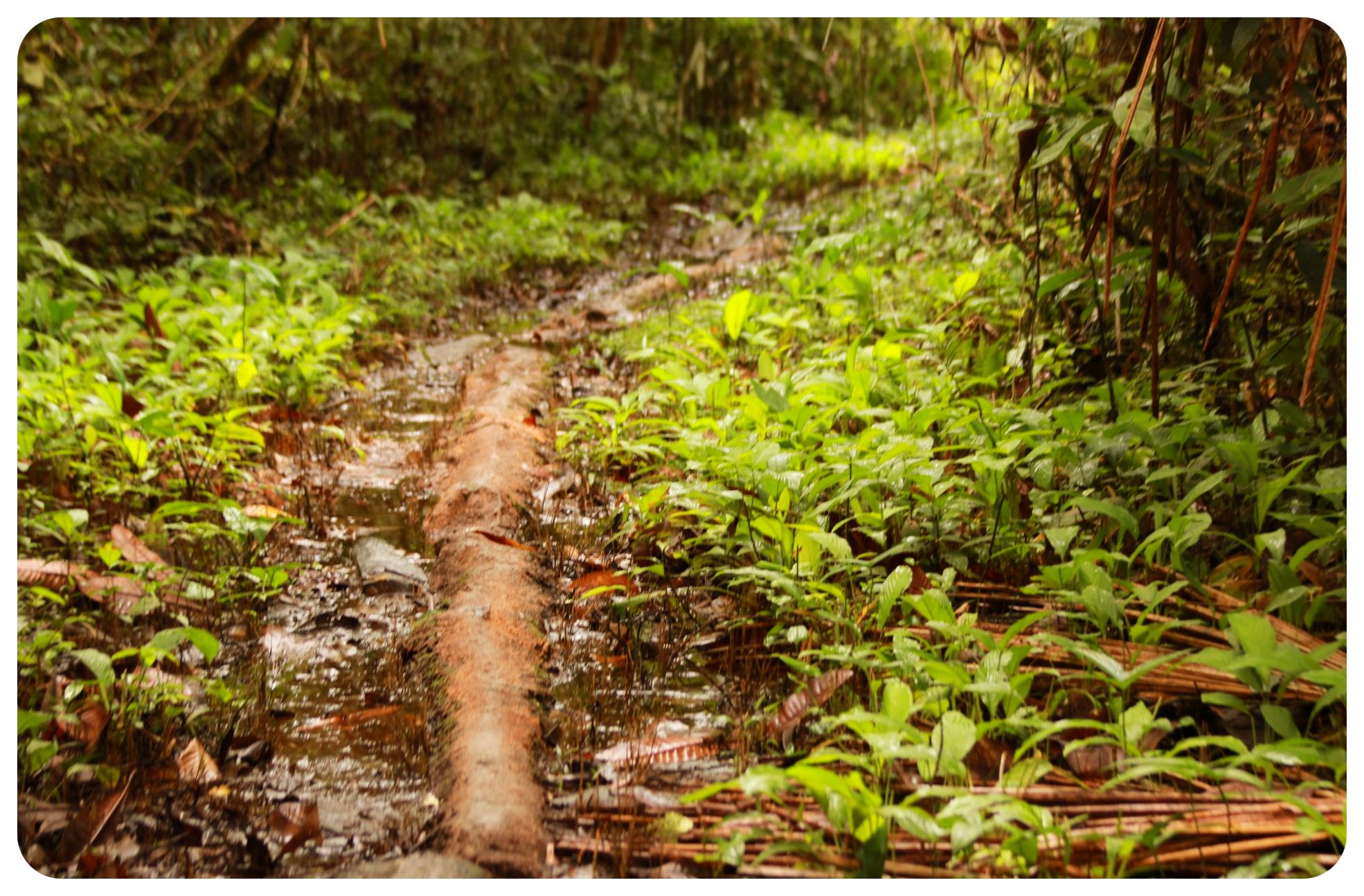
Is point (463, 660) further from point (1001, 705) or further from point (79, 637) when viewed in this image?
point (1001, 705)

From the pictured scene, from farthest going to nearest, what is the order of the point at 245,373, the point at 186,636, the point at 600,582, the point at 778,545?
the point at 245,373
the point at 600,582
the point at 778,545
the point at 186,636

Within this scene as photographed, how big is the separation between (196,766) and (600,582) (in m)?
1.04

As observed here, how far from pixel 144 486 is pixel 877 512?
2201 millimetres

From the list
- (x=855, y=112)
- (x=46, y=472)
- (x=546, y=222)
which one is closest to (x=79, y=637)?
(x=46, y=472)

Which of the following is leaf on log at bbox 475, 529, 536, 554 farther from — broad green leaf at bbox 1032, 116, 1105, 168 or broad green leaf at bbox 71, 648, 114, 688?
broad green leaf at bbox 1032, 116, 1105, 168

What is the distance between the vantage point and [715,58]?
10578 millimetres

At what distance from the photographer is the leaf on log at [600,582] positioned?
256cm

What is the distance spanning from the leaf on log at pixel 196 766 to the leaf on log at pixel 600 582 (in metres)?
0.94

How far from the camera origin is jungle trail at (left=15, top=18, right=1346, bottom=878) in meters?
1.67

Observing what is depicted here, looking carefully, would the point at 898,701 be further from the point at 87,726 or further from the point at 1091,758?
the point at 87,726

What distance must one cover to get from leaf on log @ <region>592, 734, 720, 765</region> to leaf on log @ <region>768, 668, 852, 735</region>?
132mm

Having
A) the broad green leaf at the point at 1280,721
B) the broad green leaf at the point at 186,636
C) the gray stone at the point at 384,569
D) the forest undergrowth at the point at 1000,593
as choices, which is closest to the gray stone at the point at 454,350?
the forest undergrowth at the point at 1000,593

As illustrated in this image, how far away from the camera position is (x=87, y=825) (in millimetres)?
1729

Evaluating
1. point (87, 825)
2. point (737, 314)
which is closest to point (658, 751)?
point (87, 825)
